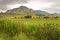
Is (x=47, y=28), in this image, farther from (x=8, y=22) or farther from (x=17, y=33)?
(x=8, y=22)

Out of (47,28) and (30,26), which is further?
(30,26)

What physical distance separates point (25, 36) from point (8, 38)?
132 cm

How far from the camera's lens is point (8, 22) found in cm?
1552

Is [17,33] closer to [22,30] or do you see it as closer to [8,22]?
[22,30]

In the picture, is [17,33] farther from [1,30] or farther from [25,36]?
[1,30]

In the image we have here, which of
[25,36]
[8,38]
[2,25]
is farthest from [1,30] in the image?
[25,36]

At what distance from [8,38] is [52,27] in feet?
10.7

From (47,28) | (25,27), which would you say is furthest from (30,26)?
(47,28)

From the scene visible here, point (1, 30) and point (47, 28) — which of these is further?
point (1, 30)

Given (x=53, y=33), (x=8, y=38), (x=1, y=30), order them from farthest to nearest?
(x=1, y=30)
(x=8, y=38)
(x=53, y=33)

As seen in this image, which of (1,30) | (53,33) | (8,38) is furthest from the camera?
(1,30)

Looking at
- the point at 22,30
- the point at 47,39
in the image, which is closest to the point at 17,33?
the point at 22,30

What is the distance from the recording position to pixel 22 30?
14.3 meters

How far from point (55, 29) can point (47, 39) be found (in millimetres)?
908
